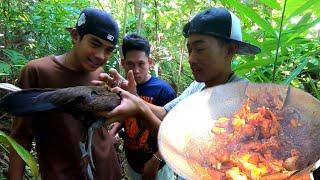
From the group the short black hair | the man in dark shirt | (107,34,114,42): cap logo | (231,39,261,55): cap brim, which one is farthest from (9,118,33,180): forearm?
the short black hair

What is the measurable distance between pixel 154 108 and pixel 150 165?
1.63 ft

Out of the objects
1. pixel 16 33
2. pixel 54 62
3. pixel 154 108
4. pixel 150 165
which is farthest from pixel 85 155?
pixel 16 33

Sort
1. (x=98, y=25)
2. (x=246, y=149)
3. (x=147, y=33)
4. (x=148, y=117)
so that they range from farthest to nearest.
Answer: (x=147, y=33), (x=98, y=25), (x=148, y=117), (x=246, y=149)

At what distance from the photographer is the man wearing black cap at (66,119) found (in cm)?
154

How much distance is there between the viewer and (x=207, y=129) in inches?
41.2

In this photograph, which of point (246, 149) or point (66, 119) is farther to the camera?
point (66, 119)

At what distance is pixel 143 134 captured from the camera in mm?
2168

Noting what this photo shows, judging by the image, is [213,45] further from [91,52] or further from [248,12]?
[91,52]

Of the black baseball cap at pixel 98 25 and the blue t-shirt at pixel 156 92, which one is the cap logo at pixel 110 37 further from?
the blue t-shirt at pixel 156 92

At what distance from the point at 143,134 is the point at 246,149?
1.22 metres

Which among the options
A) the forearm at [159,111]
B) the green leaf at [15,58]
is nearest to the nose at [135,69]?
the forearm at [159,111]

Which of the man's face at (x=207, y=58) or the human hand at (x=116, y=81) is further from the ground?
the man's face at (x=207, y=58)

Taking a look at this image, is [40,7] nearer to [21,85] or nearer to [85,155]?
[21,85]

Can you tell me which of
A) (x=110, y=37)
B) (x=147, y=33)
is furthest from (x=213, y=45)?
(x=147, y=33)
